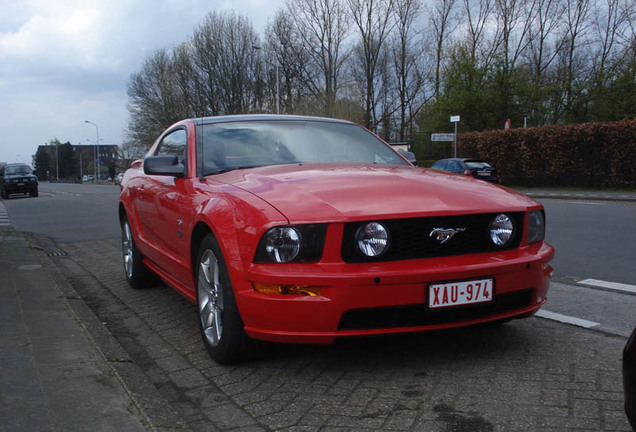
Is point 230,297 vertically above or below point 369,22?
below

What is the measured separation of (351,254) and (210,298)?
3.39ft

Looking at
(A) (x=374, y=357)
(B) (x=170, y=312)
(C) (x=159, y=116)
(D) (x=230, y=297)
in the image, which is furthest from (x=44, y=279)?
(C) (x=159, y=116)

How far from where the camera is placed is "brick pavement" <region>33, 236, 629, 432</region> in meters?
2.51

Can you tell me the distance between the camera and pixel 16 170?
98.3 feet

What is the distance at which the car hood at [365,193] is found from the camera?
2846mm

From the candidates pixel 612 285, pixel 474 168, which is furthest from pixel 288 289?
pixel 474 168

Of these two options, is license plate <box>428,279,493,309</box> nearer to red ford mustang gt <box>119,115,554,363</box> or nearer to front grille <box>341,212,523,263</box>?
red ford mustang gt <box>119,115,554,363</box>

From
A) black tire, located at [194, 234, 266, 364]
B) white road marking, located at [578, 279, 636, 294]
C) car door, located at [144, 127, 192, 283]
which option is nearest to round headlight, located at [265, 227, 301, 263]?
black tire, located at [194, 234, 266, 364]

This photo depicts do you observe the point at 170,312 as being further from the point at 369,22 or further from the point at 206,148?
the point at 369,22

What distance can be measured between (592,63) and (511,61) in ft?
18.5

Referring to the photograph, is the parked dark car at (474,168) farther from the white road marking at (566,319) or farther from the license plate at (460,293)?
the license plate at (460,293)

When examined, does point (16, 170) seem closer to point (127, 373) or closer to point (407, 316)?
point (127, 373)

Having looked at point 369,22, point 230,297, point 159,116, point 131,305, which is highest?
point 369,22

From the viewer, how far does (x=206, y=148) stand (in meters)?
4.12
